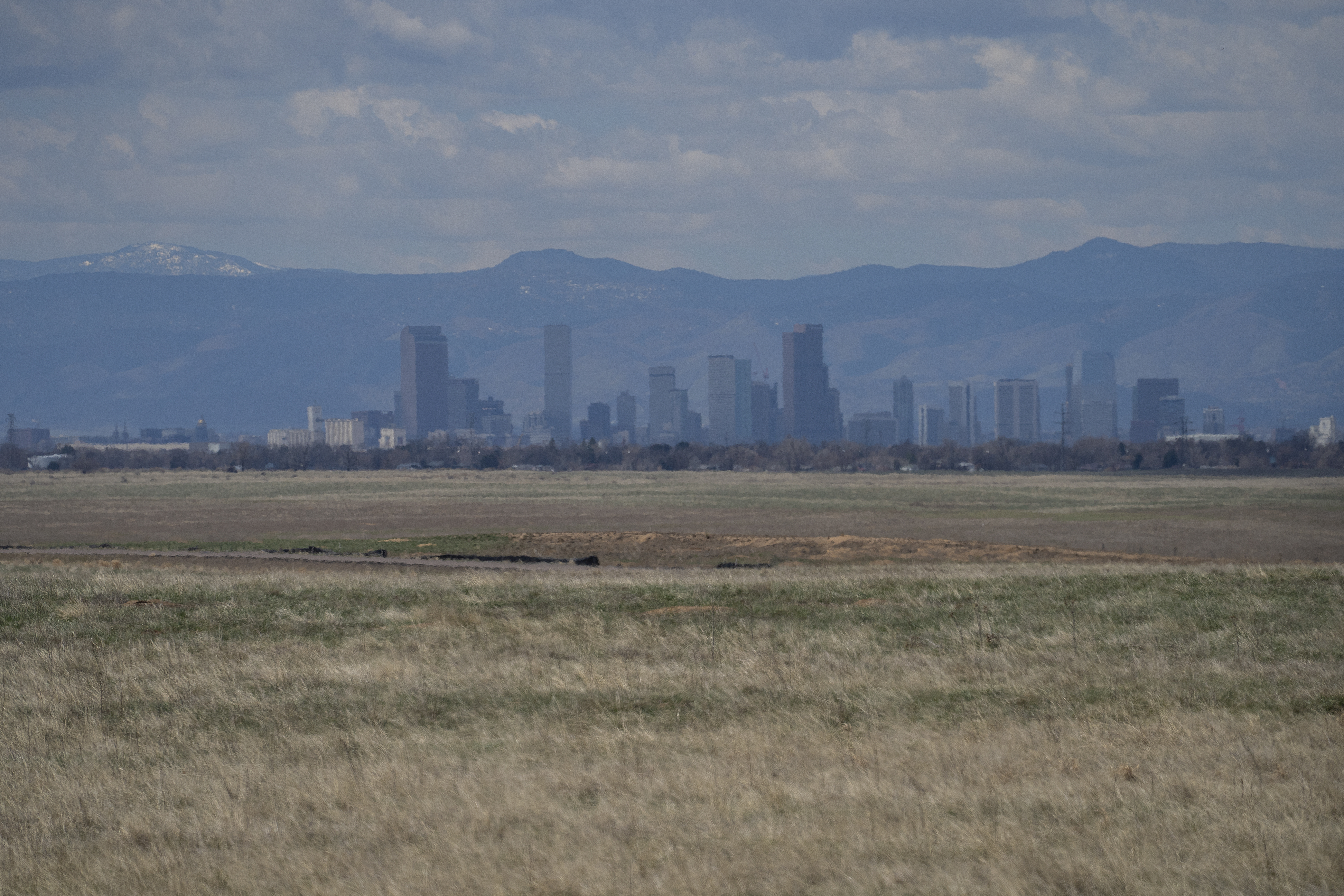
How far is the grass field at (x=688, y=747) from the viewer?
1027 centimetres

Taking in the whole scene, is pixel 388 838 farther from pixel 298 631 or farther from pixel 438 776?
pixel 298 631

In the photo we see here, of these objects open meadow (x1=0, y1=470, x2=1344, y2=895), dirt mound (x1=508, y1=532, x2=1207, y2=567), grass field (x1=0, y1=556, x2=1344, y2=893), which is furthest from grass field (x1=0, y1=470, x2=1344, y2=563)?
grass field (x1=0, y1=556, x2=1344, y2=893)

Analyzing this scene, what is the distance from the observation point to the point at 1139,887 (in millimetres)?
9312

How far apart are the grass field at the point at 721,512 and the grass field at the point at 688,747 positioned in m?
35.3

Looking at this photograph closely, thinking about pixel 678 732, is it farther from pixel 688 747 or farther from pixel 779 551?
pixel 779 551

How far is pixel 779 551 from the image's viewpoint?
53.5 meters

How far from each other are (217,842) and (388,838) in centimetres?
162

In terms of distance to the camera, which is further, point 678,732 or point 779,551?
point 779,551

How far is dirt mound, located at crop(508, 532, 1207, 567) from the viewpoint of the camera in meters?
49.3

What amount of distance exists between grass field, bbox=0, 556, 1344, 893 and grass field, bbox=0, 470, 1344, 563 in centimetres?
3534

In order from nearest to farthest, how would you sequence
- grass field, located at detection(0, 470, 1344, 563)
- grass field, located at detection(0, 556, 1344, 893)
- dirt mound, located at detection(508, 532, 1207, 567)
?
1. grass field, located at detection(0, 556, 1344, 893)
2. dirt mound, located at detection(508, 532, 1207, 567)
3. grass field, located at detection(0, 470, 1344, 563)

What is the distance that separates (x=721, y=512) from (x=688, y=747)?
7494 cm

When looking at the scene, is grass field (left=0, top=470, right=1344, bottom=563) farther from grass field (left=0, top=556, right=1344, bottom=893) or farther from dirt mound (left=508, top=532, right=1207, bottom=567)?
grass field (left=0, top=556, right=1344, bottom=893)

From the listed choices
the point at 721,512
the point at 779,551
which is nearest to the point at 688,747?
the point at 779,551
